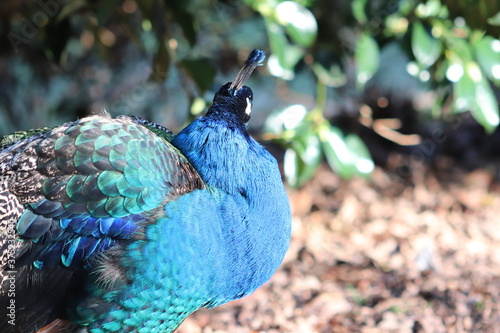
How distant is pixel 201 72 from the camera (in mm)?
3406

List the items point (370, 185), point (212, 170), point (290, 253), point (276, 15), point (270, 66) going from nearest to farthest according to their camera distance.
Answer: point (212, 170), point (276, 15), point (270, 66), point (290, 253), point (370, 185)

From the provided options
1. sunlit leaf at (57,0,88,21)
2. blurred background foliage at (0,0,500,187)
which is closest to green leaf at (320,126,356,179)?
blurred background foliage at (0,0,500,187)

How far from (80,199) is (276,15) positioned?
1.61 meters

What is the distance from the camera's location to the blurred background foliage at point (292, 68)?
3.42m

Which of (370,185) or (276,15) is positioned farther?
(370,185)

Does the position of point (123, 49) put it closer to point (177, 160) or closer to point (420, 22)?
point (420, 22)

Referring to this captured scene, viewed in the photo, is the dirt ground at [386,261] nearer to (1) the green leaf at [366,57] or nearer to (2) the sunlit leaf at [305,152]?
(2) the sunlit leaf at [305,152]

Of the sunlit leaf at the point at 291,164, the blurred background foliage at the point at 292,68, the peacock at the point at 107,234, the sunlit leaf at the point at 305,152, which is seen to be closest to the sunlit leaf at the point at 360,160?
the blurred background foliage at the point at 292,68

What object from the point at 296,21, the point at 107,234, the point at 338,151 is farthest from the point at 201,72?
the point at 107,234

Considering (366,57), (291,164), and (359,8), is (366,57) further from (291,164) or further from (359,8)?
(291,164)

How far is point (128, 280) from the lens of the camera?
7.02 feet

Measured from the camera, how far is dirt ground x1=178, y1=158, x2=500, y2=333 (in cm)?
315

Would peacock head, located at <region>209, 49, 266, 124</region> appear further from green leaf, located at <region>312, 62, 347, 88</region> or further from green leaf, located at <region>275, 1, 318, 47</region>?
green leaf, located at <region>312, 62, 347, 88</region>

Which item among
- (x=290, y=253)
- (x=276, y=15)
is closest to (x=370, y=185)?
(x=290, y=253)
